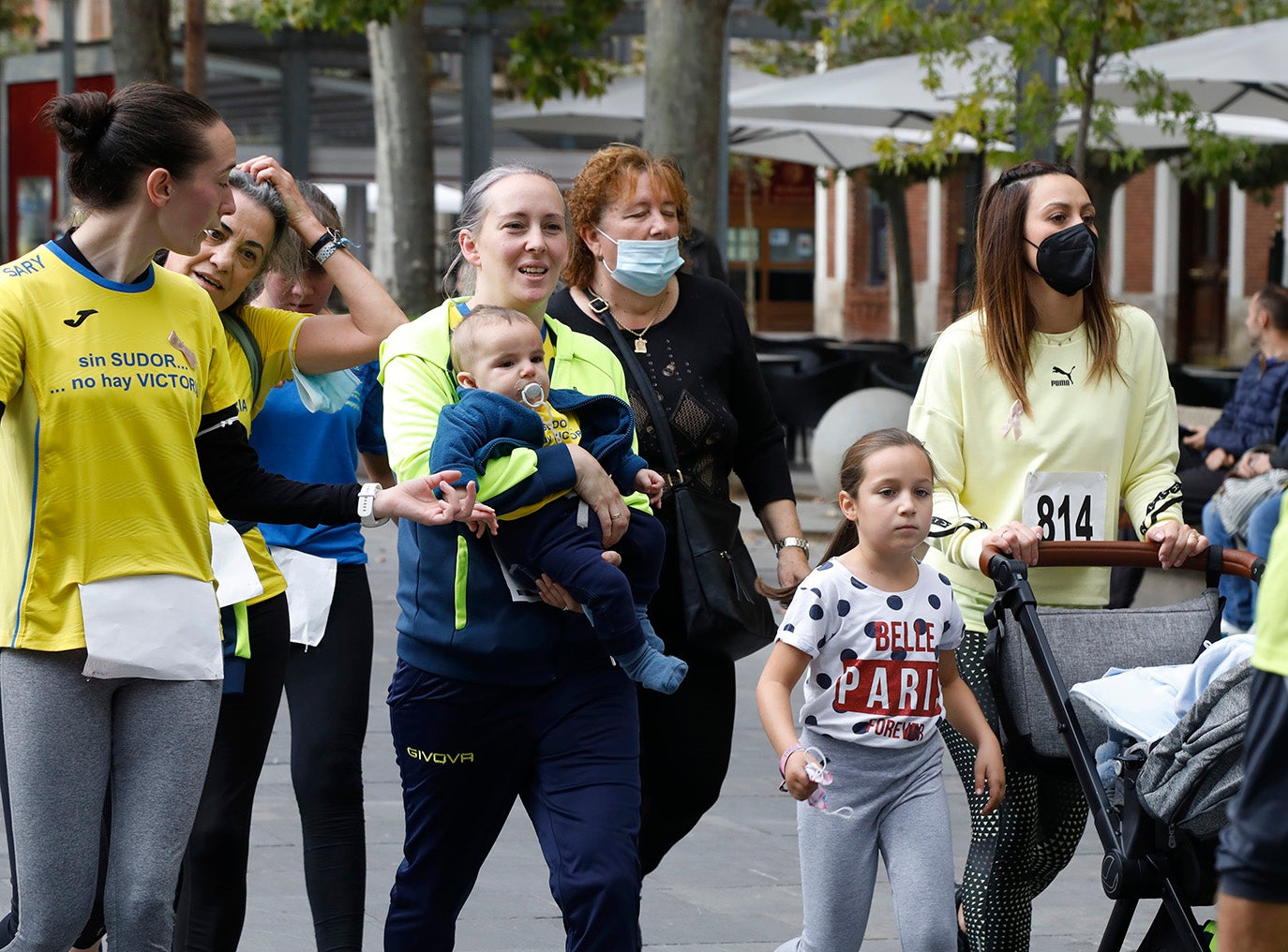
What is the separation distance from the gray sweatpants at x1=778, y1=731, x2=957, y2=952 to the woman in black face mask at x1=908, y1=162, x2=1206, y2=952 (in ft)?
1.32

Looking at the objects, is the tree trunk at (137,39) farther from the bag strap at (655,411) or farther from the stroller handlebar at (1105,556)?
the stroller handlebar at (1105,556)

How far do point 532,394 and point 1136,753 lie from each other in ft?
4.17

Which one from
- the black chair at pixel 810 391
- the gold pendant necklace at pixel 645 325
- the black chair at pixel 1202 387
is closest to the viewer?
the gold pendant necklace at pixel 645 325

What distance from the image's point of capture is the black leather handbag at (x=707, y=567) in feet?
13.7

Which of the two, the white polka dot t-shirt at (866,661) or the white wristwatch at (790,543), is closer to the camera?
the white polka dot t-shirt at (866,661)

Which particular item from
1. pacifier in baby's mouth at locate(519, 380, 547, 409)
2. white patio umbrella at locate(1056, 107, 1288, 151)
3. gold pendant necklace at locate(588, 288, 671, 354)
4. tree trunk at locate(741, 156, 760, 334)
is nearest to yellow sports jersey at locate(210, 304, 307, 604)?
gold pendant necklace at locate(588, 288, 671, 354)

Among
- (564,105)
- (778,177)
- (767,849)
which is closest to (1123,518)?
(767,849)

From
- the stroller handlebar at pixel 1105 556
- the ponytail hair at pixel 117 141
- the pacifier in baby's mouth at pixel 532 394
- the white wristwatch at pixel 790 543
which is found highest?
the ponytail hair at pixel 117 141

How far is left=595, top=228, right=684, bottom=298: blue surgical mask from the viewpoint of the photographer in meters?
4.27

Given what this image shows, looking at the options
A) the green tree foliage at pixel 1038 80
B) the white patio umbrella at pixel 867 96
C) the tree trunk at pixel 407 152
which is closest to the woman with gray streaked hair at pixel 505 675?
the green tree foliage at pixel 1038 80

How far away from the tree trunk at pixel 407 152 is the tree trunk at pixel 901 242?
6.93 metres

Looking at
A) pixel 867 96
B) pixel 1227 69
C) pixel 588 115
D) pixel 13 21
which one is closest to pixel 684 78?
pixel 867 96

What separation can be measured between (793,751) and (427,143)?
1704cm

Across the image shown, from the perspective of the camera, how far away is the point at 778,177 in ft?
163
